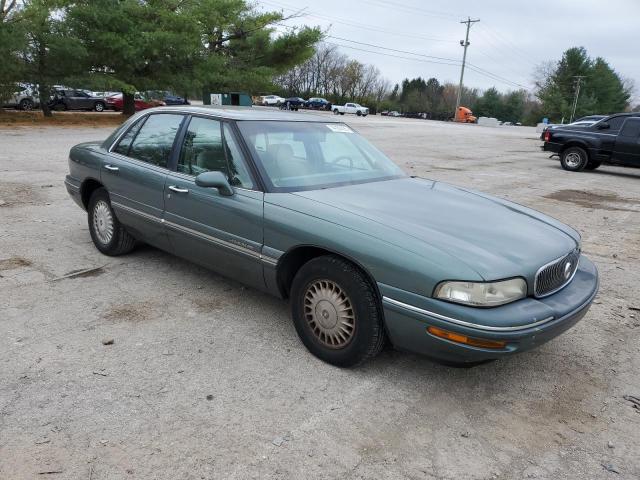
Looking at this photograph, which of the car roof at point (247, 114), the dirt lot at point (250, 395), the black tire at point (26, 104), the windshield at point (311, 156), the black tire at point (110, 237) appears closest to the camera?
the dirt lot at point (250, 395)

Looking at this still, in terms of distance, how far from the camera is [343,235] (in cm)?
301

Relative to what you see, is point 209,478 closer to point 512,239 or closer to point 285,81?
point 512,239

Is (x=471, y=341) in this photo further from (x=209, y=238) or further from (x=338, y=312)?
(x=209, y=238)

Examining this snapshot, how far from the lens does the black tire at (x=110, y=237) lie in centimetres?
488

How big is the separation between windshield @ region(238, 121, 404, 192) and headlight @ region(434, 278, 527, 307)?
133 cm

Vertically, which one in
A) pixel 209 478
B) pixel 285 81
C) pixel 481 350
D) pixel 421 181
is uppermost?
pixel 285 81

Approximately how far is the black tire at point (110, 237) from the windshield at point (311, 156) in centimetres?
186

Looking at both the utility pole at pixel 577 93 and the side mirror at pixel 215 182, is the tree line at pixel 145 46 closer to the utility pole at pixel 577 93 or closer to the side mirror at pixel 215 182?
the side mirror at pixel 215 182

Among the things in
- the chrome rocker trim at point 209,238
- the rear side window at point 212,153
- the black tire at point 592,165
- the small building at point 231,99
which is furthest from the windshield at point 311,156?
the small building at point 231,99

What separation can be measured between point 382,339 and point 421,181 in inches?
69.6

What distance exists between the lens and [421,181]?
4328 mm

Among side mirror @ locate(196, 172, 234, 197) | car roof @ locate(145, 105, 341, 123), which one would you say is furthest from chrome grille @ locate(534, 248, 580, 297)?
car roof @ locate(145, 105, 341, 123)

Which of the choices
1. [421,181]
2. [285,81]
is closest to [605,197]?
[421,181]

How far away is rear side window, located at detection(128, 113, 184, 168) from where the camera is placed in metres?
4.29
